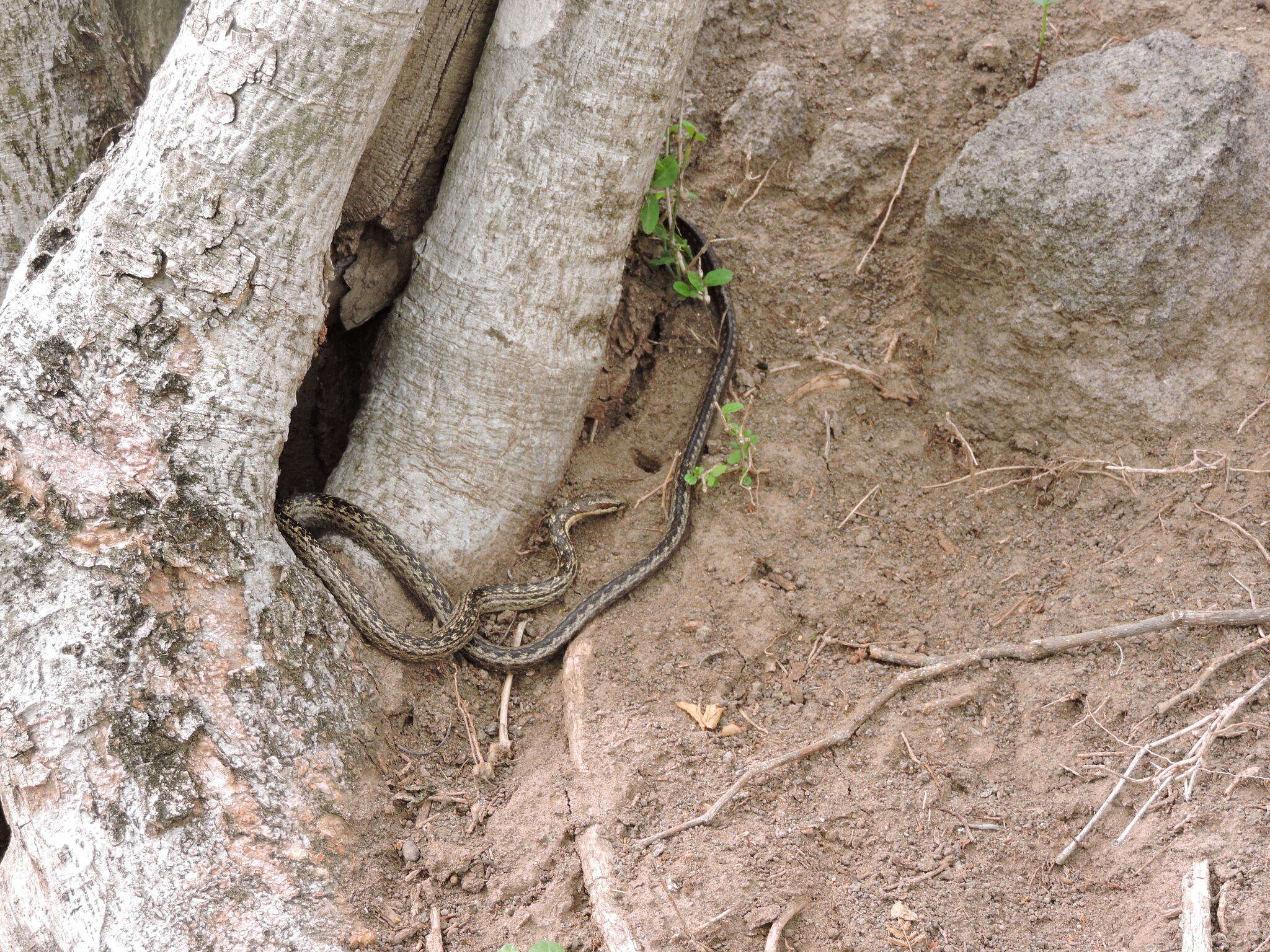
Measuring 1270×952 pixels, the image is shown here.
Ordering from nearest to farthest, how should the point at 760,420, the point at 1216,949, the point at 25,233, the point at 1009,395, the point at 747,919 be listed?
1. the point at 1216,949
2. the point at 747,919
3. the point at 25,233
4. the point at 1009,395
5. the point at 760,420

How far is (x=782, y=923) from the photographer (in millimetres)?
2805

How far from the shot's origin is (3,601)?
114 inches

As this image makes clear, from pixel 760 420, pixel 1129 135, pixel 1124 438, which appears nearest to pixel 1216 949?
pixel 1124 438

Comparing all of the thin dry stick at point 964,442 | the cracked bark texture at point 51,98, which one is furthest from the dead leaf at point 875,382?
the cracked bark texture at point 51,98

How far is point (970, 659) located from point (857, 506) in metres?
0.92

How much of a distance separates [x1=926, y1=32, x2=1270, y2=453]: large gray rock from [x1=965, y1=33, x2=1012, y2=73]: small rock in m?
0.55

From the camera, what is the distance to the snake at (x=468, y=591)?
3781mm

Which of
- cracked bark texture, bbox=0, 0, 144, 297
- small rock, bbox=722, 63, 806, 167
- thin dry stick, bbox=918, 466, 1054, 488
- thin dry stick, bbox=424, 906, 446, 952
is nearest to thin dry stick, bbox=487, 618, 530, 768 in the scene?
thin dry stick, bbox=424, 906, 446, 952

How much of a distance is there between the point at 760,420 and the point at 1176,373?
1711mm

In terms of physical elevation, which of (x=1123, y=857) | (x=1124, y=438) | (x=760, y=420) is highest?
(x=760, y=420)

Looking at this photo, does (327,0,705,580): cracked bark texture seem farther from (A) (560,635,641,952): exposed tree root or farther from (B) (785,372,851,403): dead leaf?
(B) (785,372,851,403): dead leaf

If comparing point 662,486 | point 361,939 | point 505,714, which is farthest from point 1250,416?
point 361,939

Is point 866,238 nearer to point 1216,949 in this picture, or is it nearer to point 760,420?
point 760,420

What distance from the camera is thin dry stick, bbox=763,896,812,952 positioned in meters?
2.76
